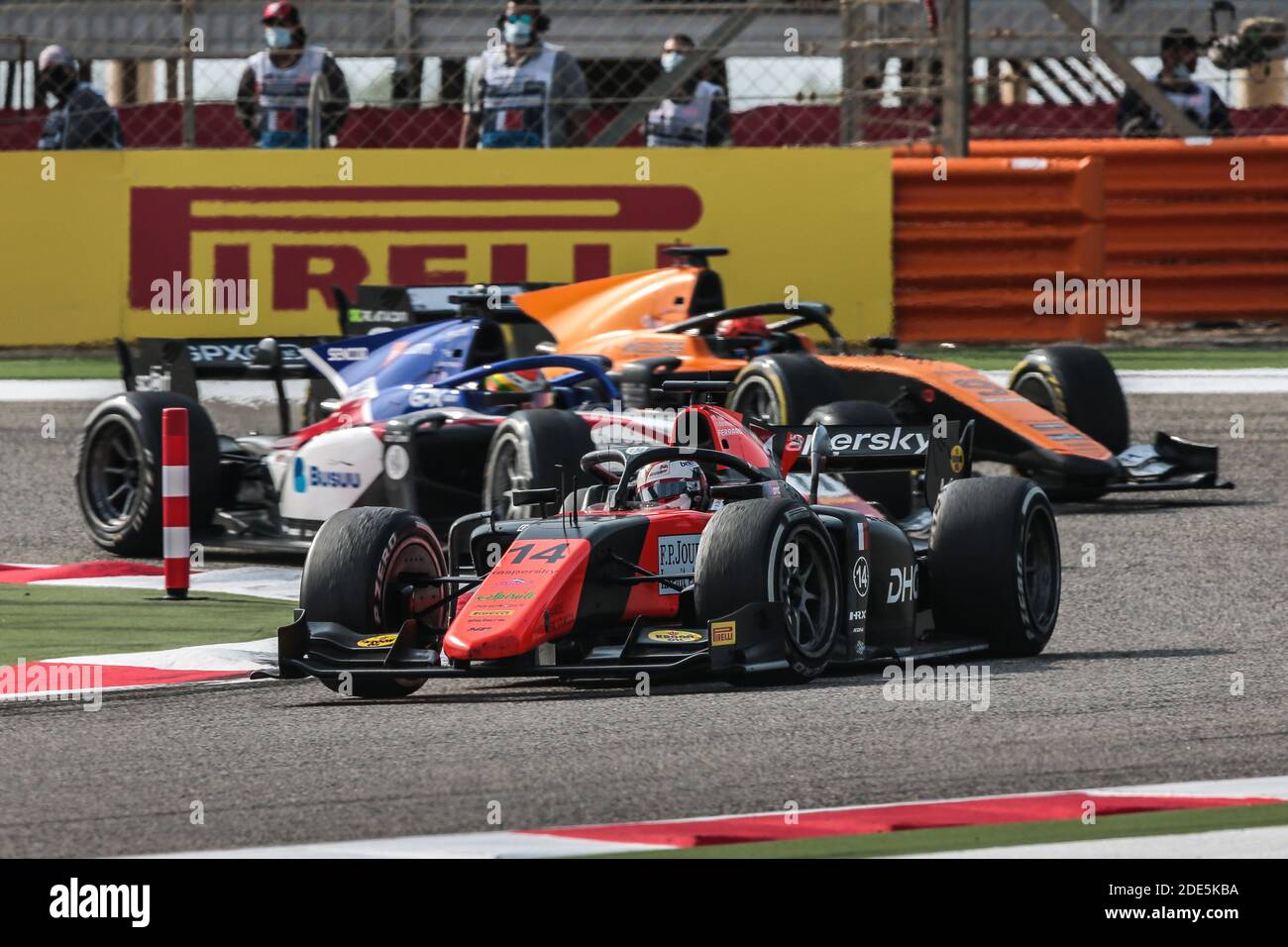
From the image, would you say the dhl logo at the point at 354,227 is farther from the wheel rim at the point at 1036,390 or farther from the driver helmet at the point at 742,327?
the wheel rim at the point at 1036,390

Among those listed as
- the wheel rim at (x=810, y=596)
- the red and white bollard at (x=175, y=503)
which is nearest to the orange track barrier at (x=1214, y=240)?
the red and white bollard at (x=175, y=503)

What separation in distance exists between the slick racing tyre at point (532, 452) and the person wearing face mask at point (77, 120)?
8.35 meters

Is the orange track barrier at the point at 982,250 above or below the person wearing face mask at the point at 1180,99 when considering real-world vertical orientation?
below

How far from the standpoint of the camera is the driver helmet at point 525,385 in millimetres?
11242

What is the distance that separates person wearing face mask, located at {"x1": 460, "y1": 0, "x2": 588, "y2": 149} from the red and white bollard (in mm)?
7573

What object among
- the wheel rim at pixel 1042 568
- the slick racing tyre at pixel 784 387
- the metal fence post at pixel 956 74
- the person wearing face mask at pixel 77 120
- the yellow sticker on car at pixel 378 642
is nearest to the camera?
the yellow sticker on car at pixel 378 642

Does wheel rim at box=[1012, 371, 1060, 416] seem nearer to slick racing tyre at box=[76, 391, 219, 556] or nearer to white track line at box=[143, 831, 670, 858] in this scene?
slick racing tyre at box=[76, 391, 219, 556]

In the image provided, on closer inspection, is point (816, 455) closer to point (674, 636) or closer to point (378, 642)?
point (674, 636)

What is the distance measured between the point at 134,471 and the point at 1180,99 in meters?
10.4

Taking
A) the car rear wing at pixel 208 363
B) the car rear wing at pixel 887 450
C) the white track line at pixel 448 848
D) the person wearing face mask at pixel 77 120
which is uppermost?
the person wearing face mask at pixel 77 120

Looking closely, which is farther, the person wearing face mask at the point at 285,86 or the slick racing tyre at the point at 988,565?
the person wearing face mask at the point at 285,86

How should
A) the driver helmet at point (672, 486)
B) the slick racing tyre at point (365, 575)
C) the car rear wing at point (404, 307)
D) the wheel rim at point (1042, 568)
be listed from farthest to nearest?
the car rear wing at point (404, 307), the wheel rim at point (1042, 568), the driver helmet at point (672, 486), the slick racing tyre at point (365, 575)

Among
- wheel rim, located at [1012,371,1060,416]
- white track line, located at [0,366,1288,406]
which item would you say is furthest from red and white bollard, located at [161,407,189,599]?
white track line, located at [0,366,1288,406]

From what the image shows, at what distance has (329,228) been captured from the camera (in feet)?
56.0
